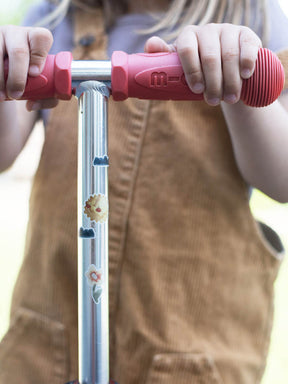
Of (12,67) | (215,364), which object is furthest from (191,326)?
(12,67)

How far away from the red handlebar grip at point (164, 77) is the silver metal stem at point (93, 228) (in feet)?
0.07

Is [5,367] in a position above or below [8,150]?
below

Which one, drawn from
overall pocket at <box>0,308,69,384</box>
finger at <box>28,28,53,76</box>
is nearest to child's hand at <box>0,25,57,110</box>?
finger at <box>28,28,53,76</box>

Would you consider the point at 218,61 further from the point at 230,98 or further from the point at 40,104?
the point at 40,104

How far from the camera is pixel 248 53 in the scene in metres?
0.44

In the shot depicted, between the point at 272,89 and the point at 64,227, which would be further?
the point at 64,227

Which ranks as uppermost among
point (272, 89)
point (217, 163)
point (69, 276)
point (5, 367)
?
point (272, 89)

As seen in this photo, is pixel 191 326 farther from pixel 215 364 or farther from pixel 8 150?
pixel 8 150

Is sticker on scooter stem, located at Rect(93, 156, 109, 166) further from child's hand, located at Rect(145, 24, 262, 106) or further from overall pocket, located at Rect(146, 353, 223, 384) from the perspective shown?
overall pocket, located at Rect(146, 353, 223, 384)

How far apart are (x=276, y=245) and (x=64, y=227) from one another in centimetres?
29

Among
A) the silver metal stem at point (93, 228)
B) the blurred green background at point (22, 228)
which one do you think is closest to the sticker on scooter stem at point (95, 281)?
the silver metal stem at point (93, 228)

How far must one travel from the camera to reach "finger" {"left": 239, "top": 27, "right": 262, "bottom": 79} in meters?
0.44

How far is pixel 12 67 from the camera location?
436 millimetres

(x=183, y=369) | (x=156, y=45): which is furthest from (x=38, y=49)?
(x=183, y=369)
